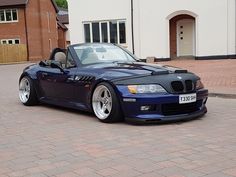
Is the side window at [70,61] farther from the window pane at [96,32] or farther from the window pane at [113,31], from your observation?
the window pane at [96,32]

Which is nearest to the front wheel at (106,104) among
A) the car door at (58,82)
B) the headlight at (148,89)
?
the headlight at (148,89)

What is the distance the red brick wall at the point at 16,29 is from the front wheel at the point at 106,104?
39119 millimetres

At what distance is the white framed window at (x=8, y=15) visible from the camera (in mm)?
44500

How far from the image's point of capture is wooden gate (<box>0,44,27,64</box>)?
132ft

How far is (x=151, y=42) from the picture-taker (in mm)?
22906

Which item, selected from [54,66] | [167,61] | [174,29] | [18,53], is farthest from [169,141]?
[18,53]

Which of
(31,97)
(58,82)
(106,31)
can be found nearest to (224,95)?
(58,82)

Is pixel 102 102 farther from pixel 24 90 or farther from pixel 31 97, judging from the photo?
pixel 24 90

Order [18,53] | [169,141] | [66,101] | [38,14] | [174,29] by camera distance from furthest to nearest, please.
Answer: [38,14]
[18,53]
[174,29]
[66,101]
[169,141]

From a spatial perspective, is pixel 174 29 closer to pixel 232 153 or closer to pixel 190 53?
pixel 190 53

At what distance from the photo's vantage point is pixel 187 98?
6.56 meters

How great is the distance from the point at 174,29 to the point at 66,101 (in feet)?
55.1

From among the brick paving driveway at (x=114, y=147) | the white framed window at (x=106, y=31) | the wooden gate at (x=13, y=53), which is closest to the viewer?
the brick paving driveway at (x=114, y=147)

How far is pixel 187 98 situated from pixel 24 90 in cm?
423
